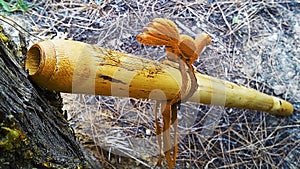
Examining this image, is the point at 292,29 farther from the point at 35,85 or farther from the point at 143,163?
the point at 35,85

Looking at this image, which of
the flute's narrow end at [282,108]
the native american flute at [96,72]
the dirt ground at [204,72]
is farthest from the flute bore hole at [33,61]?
the flute's narrow end at [282,108]

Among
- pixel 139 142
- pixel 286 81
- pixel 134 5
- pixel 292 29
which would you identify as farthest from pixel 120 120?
pixel 292 29

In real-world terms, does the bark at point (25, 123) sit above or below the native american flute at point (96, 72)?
below

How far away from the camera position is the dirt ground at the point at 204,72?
1.41 meters

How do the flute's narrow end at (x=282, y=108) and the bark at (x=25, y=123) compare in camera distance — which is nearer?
the bark at (x=25, y=123)

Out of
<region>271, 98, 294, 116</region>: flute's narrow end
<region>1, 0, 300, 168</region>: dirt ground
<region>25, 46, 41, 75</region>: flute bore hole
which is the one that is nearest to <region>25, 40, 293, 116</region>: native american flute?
<region>25, 46, 41, 75</region>: flute bore hole

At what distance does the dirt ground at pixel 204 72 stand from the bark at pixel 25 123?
1.82 ft

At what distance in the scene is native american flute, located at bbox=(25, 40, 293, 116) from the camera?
0.58 meters

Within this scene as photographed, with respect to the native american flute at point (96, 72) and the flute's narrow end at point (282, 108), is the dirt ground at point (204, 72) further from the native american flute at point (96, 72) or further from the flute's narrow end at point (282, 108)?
the native american flute at point (96, 72)

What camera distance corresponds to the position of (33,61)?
0.62 meters

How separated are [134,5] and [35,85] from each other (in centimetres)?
114

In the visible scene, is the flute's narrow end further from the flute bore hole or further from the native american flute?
the flute bore hole

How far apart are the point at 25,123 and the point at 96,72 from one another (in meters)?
0.14

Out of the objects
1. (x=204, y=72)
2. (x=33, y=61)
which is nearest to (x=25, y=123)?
(x=33, y=61)
